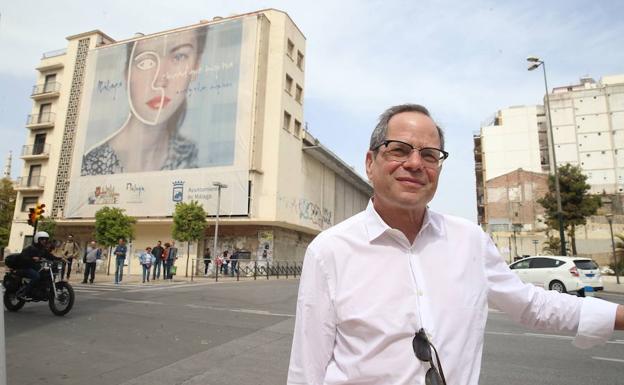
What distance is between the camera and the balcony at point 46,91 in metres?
41.3

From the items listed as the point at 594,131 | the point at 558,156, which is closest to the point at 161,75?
the point at 558,156

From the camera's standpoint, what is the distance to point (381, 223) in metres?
1.65

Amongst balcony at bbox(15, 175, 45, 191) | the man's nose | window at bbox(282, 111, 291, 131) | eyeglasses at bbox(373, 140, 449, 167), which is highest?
window at bbox(282, 111, 291, 131)

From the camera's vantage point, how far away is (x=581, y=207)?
85.6ft

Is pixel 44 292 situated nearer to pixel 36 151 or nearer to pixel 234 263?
pixel 234 263

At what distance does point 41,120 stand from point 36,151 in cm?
320

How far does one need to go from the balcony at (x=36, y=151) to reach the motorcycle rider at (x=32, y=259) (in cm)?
3666

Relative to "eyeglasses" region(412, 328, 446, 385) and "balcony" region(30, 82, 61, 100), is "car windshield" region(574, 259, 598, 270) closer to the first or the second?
"eyeglasses" region(412, 328, 446, 385)

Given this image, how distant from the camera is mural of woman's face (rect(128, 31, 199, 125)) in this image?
3550cm

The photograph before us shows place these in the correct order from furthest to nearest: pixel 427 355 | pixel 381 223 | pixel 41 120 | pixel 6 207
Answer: pixel 6 207 → pixel 41 120 → pixel 381 223 → pixel 427 355

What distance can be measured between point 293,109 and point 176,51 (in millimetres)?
11083

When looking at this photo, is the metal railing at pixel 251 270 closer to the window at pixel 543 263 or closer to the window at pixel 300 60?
the window at pixel 543 263

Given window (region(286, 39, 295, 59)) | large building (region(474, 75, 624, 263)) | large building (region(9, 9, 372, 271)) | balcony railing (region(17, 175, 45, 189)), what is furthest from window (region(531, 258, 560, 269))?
balcony railing (region(17, 175, 45, 189))

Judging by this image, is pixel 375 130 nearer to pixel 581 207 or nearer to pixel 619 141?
pixel 581 207
